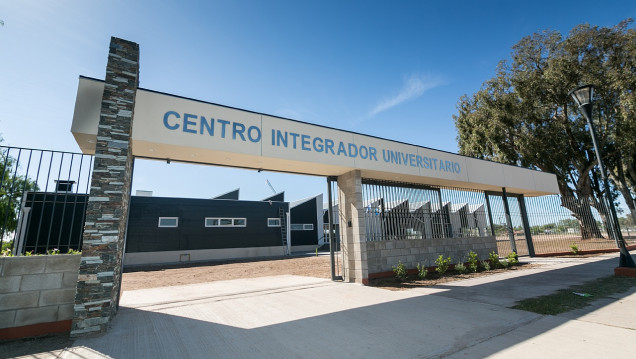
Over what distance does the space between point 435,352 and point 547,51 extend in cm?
2815

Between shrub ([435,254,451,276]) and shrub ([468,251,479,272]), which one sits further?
shrub ([468,251,479,272])

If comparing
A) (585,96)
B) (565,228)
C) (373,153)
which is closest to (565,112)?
(565,228)

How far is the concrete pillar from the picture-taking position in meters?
9.01

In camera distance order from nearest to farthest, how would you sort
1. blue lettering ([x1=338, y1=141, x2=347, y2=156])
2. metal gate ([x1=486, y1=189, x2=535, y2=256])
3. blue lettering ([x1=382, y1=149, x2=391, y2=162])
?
1. blue lettering ([x1=338, y1=141, x2=347, y2=156])
2. blue lettering ([x1=382, y1=149, x2=391, y2=162])
3. metal gate ([x1=486, y1=189, x2=535, y2=256])

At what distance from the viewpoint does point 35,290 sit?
476cm

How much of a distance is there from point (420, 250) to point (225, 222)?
17.6 m

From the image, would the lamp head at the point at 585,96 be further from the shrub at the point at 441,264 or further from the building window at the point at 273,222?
the building window at the point at 273,222

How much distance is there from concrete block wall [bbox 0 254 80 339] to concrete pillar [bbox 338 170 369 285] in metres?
7.08

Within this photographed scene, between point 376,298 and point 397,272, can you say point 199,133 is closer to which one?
point 376,298

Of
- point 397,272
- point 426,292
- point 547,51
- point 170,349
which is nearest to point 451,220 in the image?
point 397,272

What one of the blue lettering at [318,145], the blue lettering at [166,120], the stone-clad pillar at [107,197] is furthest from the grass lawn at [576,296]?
the blue lettering at [166,120]

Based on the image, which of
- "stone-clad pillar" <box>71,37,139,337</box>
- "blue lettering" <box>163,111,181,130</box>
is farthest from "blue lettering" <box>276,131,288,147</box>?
"stone-clad pillar" <box>71,37,139,337</box>

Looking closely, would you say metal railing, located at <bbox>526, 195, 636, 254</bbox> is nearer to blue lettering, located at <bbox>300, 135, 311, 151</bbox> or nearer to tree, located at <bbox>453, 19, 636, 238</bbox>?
tree, located at <bbox>453, 19, 636, 238</bbox>

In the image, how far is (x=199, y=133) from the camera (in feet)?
21.8
